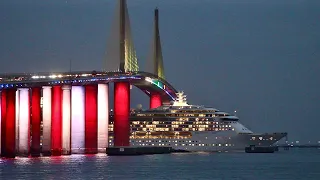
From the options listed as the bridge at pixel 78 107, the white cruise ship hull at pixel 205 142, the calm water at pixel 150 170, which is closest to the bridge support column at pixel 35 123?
the bridge at pixel 78 107

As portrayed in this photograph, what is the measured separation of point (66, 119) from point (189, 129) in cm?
1939

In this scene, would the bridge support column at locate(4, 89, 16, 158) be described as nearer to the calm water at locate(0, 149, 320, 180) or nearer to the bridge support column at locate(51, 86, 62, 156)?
the calm water at locate(0, 149, 320, 180)

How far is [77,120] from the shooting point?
119m

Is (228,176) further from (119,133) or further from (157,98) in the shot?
(157,98)

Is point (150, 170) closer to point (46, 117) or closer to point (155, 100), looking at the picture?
point (46, 117)

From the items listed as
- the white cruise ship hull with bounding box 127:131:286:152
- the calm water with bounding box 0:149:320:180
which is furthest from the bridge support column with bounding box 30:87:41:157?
the white cruise ship hull with bounding box 127:131:286:152

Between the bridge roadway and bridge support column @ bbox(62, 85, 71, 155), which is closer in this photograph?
the bridge roadway

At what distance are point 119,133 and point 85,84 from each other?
21.9ft

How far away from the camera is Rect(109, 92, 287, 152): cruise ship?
132 m

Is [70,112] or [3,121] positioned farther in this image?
[70,112]

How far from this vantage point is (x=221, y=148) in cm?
13262

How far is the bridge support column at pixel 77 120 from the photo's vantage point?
391 ft

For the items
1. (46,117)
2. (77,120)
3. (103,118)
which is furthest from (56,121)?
(103,118)

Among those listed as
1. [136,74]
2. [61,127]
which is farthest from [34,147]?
[136,74]
